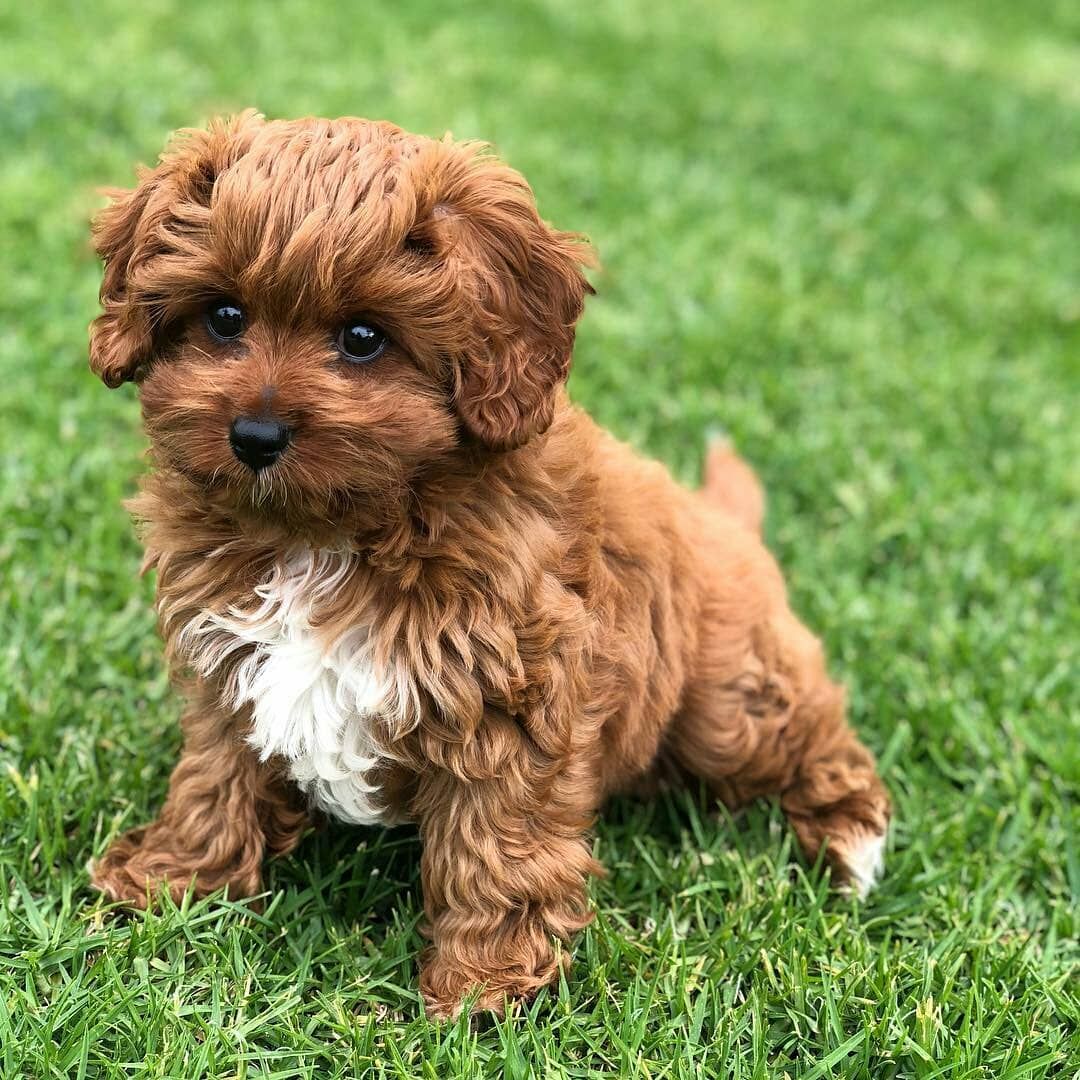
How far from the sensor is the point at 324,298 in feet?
7.97

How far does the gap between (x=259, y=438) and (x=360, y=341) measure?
28 cm

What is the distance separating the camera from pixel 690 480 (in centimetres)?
527

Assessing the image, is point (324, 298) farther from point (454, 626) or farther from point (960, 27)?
point (960, 27)

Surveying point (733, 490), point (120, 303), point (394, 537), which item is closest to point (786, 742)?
point (733, 490)

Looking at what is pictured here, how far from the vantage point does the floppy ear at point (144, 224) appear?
2.59m

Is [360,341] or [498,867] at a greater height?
[360,341]

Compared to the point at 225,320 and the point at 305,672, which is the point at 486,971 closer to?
the point at 305,672

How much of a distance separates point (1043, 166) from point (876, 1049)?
316 inches

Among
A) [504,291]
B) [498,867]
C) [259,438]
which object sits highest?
[504,291]

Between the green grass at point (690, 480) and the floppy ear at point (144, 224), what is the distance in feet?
4.35


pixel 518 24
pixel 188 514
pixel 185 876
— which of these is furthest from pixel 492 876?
pixel 518 24

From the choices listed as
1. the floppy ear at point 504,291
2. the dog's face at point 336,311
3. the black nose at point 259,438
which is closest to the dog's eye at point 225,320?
the dog's face at point 336,311

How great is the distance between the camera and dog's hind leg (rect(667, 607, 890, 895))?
353 cm

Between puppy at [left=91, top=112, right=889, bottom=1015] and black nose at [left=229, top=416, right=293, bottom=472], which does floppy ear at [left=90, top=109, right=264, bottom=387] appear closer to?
puppy at [left=91, top=112, right=889, bottom=1015]
